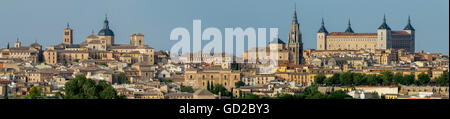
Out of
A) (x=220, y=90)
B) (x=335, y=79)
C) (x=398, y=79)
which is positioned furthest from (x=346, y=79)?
(x=220, y=90)

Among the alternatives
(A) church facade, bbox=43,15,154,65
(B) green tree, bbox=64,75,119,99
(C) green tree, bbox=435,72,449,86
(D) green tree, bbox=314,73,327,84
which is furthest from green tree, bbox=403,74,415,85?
(A) church facade, bbox=43,15,154,65

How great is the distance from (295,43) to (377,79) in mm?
23073

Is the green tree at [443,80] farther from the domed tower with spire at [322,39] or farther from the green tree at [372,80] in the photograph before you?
the domed tower with spire at [322,39]

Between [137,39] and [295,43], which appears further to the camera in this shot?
[137,39]

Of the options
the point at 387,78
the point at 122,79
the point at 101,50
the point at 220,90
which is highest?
the point at 101,50

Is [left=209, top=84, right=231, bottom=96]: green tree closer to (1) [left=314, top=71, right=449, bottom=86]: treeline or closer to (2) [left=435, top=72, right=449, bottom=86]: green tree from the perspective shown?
(1) [left=314, top=71, right=449, bottom=86]: treeline

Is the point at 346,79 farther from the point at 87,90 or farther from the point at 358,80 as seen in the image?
the point at 87,90

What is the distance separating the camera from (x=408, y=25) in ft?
328

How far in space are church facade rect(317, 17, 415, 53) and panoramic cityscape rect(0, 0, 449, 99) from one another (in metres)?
0.07

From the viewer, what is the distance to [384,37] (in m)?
95.7
